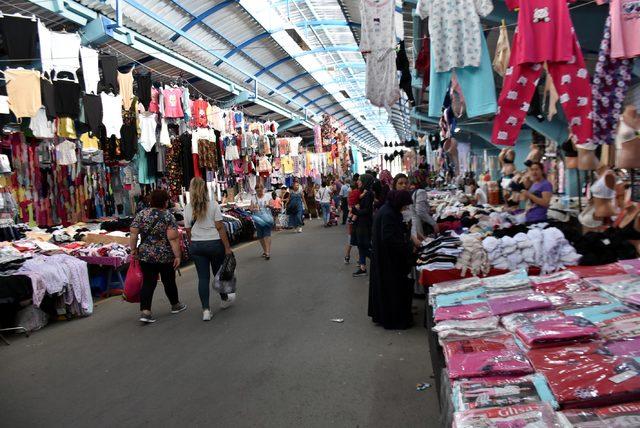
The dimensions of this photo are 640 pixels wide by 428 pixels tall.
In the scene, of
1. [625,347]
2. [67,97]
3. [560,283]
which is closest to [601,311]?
[625,347]

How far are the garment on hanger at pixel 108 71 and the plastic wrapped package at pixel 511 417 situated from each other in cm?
860

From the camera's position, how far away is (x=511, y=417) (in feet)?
6.81

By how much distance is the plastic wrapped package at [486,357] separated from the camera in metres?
2.50

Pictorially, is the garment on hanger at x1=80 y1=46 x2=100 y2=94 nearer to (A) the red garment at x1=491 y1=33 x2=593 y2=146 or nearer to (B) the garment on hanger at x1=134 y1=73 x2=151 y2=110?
(B) the garment on hanger at x1=134 y1=73 x2=151 y2=110

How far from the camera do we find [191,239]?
21.7ft

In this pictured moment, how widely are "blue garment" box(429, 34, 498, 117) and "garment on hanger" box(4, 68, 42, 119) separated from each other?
231 inches

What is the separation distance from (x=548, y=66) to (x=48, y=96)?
23.1 feet

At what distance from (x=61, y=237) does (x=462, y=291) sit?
8.11 metres

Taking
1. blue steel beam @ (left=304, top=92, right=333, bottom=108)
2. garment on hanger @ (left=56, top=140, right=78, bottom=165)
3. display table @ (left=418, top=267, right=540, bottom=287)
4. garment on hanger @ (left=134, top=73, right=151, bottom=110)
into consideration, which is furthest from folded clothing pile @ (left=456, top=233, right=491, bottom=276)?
blue steel beam @ (left=304, top=92, right=333, bottom=108)

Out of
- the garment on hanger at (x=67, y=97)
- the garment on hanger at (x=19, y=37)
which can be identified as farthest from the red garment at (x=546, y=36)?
the garment on hanger at (x=67, y=97)

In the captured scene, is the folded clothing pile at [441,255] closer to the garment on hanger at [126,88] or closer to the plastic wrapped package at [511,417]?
the plastic wrapped package at [511,417]

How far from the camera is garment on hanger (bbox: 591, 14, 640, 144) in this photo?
4.91 meters

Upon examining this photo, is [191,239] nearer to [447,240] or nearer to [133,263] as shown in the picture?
[133,263]

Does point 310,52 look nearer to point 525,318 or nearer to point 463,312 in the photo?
point 463,312
